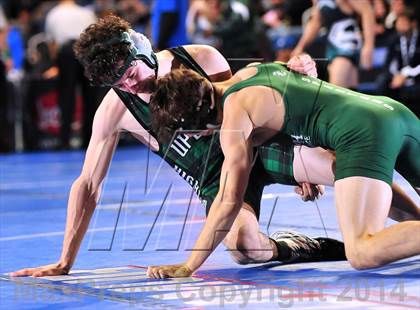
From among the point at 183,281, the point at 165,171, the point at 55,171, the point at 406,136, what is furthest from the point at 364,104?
the point at 55,171

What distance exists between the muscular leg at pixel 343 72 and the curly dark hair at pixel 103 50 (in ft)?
15.7

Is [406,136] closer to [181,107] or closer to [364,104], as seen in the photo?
[364,104]

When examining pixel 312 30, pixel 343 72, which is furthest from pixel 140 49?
pixel 312 30

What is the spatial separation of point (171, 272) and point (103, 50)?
1.01 meters

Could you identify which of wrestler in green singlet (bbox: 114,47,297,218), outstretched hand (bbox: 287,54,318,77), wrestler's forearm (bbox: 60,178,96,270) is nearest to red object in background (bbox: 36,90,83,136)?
wrestler in green singlet (bbox: 114,47,297,218)

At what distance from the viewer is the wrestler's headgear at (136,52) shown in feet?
13.7

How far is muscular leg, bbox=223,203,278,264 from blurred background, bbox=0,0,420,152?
Result: 6.34m

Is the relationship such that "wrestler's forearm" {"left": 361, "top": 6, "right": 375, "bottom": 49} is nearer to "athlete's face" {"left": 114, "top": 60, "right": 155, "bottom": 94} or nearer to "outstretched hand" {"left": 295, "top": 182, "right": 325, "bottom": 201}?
"outstretched hand" {"left": 295, "top": 182, "right": 325, "bottom": 201}

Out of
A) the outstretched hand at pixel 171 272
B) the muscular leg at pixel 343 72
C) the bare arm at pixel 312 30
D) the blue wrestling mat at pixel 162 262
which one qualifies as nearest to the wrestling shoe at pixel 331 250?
the blue wrestling mat at pixel 162 262

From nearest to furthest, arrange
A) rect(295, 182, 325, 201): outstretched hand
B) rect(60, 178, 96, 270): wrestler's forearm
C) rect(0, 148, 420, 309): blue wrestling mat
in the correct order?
rect(0, 148, 420, 309): blue wrestling mat → rect(60, 178, 96, 270): wrestler's forearm → rect(295, 182, 325, 201): outstretched hand

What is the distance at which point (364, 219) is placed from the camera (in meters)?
3.82

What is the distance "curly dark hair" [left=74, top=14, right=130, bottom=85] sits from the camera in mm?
4172

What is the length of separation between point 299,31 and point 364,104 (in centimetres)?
Answer: 955

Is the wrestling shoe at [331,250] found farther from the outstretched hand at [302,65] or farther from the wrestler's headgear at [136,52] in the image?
the wrestler's headgear at [136,52]
